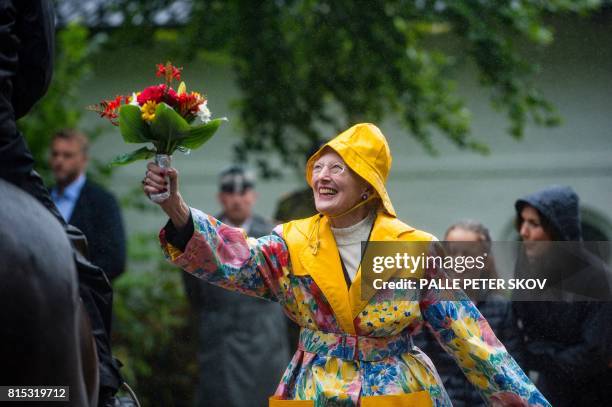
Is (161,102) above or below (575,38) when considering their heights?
below

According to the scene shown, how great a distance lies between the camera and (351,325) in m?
4.07

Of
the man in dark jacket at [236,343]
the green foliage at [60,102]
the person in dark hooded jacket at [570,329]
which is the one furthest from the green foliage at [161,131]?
the green foliage at [60,102]

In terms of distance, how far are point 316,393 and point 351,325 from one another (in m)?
0.30

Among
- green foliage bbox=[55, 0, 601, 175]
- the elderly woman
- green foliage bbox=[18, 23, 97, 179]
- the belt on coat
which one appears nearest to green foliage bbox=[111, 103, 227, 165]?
the elderly woman

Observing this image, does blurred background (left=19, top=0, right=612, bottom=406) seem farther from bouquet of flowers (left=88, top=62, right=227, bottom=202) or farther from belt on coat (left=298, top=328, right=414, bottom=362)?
bouquet of flowers (left=88, top=62, right=227, bottom=202)

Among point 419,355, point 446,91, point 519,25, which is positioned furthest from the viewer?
point 446,91

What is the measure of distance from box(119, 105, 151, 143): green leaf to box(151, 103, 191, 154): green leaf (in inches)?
1.6

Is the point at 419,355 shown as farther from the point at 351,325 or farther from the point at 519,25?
the point at 519,25

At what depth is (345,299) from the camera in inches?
160

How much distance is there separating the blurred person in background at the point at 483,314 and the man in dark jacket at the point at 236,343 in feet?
7.33

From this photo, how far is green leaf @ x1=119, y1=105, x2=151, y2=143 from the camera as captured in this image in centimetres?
371

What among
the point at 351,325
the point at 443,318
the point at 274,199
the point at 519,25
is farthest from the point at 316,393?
the point at 274,199

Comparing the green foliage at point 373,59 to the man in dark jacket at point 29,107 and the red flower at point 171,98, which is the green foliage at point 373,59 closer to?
the red flower at point 171,98

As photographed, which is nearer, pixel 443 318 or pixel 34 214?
pixel 34 214
